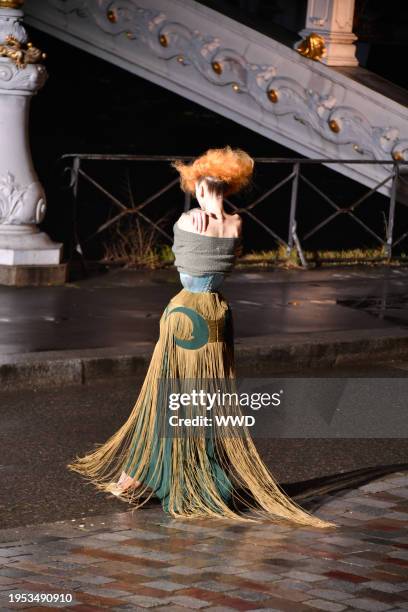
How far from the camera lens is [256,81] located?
688 inches

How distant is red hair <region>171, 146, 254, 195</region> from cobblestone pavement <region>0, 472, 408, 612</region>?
1.54 m

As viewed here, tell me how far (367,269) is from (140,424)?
9.52 meters

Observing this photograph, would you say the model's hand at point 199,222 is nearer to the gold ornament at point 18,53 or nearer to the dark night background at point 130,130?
the gold ornament at point 18,53

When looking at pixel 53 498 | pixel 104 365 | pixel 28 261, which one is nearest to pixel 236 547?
pixel 53 498

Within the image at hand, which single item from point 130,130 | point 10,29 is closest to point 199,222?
point 10,29

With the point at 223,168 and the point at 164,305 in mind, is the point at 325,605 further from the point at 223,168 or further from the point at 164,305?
the point at 164,305

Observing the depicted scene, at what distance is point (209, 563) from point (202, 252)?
1560 millimetres

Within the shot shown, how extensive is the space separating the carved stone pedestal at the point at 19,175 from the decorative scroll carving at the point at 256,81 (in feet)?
11.8

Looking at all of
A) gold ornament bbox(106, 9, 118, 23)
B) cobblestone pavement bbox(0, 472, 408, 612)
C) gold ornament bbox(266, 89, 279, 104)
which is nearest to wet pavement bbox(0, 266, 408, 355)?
gold ornament bbox(266, 89, 279, 104)

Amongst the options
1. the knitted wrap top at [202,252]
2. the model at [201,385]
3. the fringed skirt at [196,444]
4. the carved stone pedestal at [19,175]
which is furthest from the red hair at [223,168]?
the carved stone pedestal at [19,175]

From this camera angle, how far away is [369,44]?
27797 mm

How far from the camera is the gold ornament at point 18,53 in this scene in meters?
13.7

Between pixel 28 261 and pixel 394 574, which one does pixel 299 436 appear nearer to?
pixel 394 574

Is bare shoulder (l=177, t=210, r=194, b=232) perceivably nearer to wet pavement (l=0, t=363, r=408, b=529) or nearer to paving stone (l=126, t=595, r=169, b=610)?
wet pavement (l=0, t=363, r=408, b=529)
